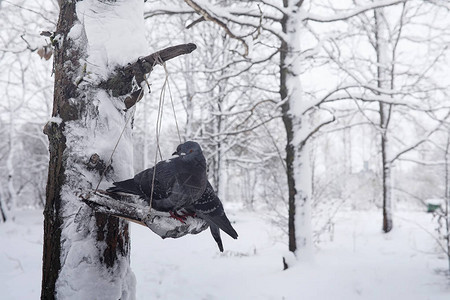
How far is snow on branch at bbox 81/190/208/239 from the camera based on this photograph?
1686 mm

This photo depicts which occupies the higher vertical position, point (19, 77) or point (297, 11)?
point (19, 77)

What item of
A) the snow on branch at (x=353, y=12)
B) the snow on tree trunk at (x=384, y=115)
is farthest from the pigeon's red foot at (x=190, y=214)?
the snow on tree trunk at (x=384, y=115)

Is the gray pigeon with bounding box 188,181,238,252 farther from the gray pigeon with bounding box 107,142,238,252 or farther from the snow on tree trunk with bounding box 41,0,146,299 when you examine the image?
the snow on tree trunk with bounding box 41,0,146,299

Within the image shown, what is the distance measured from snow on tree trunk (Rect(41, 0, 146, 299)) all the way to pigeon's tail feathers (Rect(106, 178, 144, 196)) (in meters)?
0.16

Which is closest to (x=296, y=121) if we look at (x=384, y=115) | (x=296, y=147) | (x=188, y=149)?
(x=296, y=147)

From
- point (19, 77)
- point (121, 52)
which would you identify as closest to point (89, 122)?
point (121, 52)

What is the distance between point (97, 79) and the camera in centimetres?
205

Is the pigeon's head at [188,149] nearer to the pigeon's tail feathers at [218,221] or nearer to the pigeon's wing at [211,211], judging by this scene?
the pigeon's wing at [211,211]

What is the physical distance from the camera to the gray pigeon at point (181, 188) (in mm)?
1979

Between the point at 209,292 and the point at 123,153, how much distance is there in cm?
324

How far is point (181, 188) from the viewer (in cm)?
202

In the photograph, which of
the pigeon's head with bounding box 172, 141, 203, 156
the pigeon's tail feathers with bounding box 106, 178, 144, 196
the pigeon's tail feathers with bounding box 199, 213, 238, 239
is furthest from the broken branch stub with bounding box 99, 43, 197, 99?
the pigeon's tail feathers with bounding box 199, 213, 238, 239

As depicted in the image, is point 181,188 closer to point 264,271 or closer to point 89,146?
point 89,146

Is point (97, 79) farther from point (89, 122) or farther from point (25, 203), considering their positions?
point (25, 203)
